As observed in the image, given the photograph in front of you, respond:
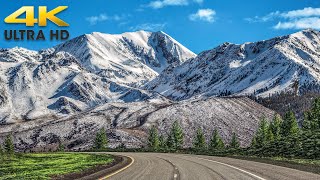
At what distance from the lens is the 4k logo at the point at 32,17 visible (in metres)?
39.7

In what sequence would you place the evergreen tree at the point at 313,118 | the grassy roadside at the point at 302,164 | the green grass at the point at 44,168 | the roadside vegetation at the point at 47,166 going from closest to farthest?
the green grass at the point at 44,168 → the roadside vegetation at the point at 47,166 → the grassy roadside at the point at 302,164 → the evergreen tree at the point at 313,118

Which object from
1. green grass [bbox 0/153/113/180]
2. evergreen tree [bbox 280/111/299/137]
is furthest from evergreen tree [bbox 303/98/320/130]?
green grass [bbox 0/153/113/180]

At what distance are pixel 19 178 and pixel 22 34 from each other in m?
21.1

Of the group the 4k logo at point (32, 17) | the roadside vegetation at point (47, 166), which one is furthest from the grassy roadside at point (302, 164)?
the 4k logo at point (32, 17)

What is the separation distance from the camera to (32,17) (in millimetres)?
39844

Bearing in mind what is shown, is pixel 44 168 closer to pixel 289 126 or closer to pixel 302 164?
pixel 302 164

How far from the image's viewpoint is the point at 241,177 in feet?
84.9

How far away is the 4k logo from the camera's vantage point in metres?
39.7

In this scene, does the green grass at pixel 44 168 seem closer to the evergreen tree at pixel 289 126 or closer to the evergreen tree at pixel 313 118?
the evergreen tree at pixel 313 118

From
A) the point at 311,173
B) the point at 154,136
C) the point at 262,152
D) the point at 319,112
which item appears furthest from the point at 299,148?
the point at 154,136

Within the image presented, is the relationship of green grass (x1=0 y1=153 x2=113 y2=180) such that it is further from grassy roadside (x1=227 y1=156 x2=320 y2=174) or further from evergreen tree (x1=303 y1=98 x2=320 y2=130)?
evergreen tree (x1=303 y1=98 x2=320 y2=130)

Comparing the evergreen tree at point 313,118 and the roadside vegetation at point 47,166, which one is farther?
the evergreen tree at point 313,118

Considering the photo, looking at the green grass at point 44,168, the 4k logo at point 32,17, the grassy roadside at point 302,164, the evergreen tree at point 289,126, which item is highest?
the 4k logo at point 32,17

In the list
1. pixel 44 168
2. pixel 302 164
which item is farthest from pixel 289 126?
pixel 44 168
